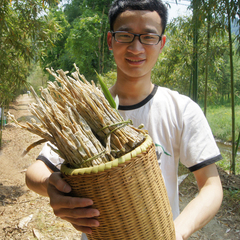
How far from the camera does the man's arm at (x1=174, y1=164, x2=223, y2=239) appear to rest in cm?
86

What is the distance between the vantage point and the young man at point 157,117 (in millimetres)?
936

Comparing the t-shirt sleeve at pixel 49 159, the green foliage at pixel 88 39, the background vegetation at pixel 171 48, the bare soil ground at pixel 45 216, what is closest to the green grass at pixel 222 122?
A: the background vegetation at pixel 171 48

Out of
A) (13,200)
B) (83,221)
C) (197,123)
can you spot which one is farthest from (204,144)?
(13,200)

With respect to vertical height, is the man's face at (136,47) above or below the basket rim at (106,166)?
above

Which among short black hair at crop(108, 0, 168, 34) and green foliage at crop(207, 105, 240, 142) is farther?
green foliage at crop(207, 105, 240, 142)

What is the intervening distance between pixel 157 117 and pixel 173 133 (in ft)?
0.36

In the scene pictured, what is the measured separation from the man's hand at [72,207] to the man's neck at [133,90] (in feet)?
1.84

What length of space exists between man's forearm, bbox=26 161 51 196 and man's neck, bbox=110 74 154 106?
493mm

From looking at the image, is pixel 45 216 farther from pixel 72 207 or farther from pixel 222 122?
pixel 222 122

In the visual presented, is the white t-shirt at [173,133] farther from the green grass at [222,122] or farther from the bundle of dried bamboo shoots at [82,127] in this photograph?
the green grass at [222,122]

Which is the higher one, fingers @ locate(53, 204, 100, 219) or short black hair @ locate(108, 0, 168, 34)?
short black hair @ locate(108, 0, 168, 34)

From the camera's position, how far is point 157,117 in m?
1.10

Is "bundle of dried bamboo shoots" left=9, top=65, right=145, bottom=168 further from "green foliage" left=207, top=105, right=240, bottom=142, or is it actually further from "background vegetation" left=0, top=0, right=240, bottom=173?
"green foliage" left=207, top=105, right=240, bottom=142

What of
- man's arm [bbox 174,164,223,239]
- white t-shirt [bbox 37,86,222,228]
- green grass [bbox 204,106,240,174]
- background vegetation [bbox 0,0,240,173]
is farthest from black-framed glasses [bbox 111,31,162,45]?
green grass [bbox 204,106,240,174]
